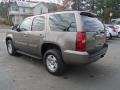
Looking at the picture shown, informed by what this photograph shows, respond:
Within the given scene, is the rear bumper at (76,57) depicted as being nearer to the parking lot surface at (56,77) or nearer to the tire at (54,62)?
the tire at (54,62)

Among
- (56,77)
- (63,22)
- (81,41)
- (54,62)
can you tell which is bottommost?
(56,77)

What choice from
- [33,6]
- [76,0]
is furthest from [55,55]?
[33,6]

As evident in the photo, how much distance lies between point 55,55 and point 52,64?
0.37m

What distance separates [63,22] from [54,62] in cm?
124

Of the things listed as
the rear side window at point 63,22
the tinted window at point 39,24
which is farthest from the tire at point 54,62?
the tinted window at point 39,24

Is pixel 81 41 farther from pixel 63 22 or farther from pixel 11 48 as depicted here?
pixel 11 48

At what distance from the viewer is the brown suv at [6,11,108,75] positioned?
4.78 m

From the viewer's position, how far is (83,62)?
481cm

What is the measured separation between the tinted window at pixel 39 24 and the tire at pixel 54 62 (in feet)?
2.83

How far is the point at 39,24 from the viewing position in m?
5.98

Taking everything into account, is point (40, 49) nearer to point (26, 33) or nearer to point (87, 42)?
point (26, 33)

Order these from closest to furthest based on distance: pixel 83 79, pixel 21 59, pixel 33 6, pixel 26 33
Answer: pixel 83 79, pixel 26 33, pixel 21 59, pixel 33 6

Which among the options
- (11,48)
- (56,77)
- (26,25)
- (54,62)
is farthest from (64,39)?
(11,48)

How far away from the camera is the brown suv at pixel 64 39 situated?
478 cm
